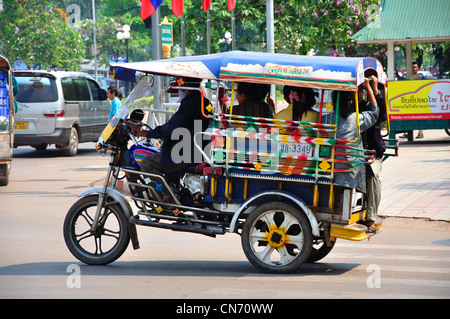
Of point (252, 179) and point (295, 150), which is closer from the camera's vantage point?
point (295, 150)

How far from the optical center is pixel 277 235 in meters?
6.26

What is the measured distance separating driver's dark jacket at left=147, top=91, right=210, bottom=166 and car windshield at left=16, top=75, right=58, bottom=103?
35.2 ft

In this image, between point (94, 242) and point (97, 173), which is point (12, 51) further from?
point (94, 242)

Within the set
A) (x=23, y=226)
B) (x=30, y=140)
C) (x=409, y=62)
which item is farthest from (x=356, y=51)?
(x=23, y=226)

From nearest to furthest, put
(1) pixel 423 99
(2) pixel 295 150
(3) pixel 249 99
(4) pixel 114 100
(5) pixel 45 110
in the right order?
1. (2) pixel 295 150
2. (3) pixel 249 99
3. (4) pixel 114 100
4. (5) pixel 45 110
5. (1) pixel 423 99

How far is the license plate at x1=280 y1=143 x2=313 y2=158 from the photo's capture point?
6.20 meters

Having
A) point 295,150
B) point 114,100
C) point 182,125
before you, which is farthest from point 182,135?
point 114,100

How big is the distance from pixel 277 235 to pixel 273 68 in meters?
1.44

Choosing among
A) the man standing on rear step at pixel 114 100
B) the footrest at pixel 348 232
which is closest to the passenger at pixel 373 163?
the footrest at pixel 348 232

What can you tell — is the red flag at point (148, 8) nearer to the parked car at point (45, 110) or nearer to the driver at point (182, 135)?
the parked car at point (45, 110)

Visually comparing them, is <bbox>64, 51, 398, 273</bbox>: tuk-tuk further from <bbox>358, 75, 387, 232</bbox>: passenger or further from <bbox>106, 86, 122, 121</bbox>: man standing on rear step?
<bbox>106, 86, 122, 121</bbox>: man standing on rear step

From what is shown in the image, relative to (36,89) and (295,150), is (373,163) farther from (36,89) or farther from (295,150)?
(36,89)

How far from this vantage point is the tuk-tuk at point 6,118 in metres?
12.0

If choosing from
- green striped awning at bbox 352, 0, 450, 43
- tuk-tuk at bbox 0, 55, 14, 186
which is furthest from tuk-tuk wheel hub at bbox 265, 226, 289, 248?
green striped awning at bbox 352, 0, 450, 43
